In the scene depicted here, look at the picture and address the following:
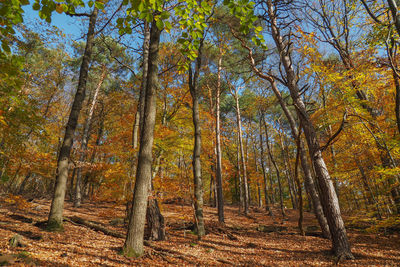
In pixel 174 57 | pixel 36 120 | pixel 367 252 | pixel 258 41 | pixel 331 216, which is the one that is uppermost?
pixel 174 57

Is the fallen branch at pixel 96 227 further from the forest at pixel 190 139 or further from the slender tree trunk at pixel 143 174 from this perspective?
the slender tree trunk at pixel 143 174

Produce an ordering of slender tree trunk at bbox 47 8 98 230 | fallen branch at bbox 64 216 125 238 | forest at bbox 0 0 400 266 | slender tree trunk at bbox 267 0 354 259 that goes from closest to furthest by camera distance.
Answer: forest at bbox 0 0 400 266
slender tree trunk at bbox 267 0 354 259
slender tree trunk at bbox 47 8 98 230
fallen branch at bbox 64 216 125 238

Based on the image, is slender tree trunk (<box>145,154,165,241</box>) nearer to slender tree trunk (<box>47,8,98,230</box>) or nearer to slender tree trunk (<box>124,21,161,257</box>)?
slender tree trunk (<box>124,21,161,257</box>)

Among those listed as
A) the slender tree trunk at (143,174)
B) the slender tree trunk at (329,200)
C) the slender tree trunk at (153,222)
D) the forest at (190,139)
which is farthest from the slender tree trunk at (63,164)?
the slender tree trunk at (329,200)

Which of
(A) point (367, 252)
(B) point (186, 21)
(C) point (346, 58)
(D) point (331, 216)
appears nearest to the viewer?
(B) point (186, 21)

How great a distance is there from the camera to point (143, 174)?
468 cm

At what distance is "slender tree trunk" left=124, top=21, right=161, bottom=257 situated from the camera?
4.41 metres

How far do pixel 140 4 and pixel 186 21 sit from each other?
715 mm

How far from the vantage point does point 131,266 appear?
13.1ft

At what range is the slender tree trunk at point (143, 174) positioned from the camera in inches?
174

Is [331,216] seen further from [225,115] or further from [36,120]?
[225,115]

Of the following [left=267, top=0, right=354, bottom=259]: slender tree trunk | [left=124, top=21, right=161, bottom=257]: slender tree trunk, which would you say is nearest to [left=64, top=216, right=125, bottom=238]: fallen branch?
[left=124, top=21, right=161, bottom=257]: slender tree trunk

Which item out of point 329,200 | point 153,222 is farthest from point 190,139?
point 329,200

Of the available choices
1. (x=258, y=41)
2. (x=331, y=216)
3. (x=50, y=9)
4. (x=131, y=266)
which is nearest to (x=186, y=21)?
(x=258, y=41)
